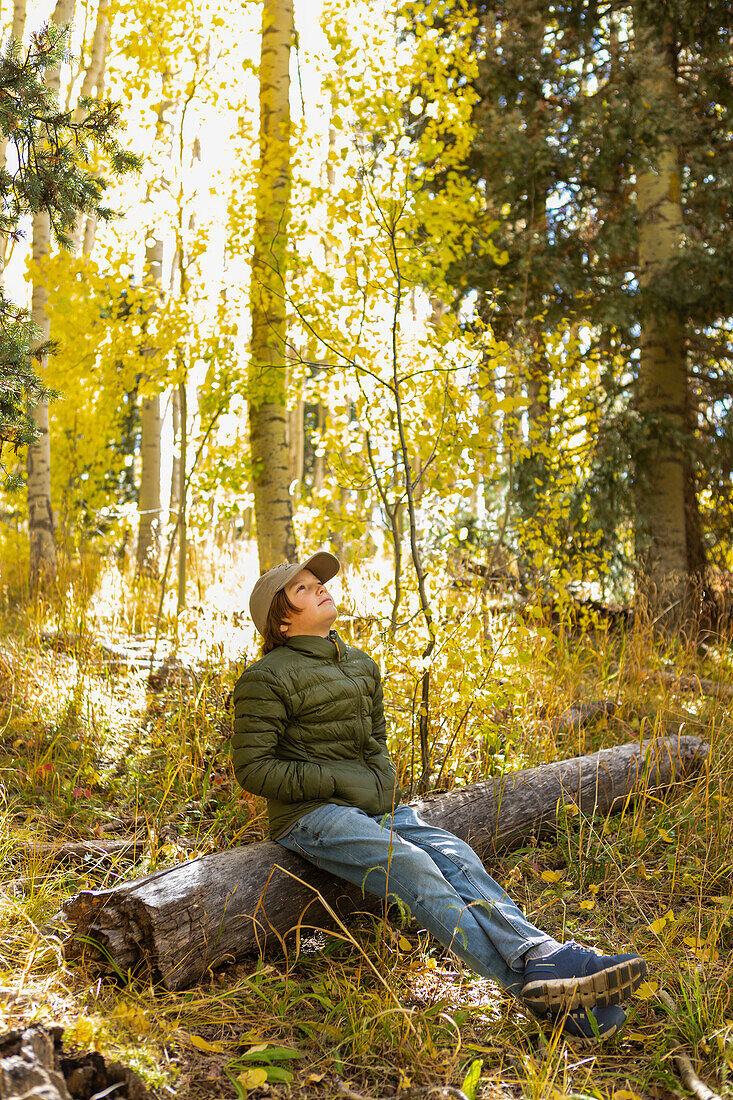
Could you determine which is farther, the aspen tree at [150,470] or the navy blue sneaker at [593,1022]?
the aspen tree at [150,470]

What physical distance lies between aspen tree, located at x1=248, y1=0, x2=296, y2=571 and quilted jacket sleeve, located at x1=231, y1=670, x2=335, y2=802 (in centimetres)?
216

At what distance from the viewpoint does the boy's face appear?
263 centimetres

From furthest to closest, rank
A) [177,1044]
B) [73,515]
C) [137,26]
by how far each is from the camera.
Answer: [73,515] < [137,26] < [177,1044]

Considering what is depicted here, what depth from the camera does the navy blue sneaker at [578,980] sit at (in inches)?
77.3

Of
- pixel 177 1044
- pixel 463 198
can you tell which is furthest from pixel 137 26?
pixel 177 1044

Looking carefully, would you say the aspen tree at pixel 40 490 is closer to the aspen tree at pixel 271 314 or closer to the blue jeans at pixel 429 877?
the aspen tree at pixel 271 314

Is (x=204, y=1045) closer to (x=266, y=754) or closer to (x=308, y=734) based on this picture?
(x=266, y=754)

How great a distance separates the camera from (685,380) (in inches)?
260

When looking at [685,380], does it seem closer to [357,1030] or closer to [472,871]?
[472,871]

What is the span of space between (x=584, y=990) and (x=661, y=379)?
5.51 meters

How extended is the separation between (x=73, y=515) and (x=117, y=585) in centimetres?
163

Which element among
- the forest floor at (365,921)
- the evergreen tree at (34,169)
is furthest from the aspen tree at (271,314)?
the evergreen tree at (34,169)

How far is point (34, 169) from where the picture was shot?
3.14m

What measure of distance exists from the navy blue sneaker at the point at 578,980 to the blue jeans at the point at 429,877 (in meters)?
0.07
